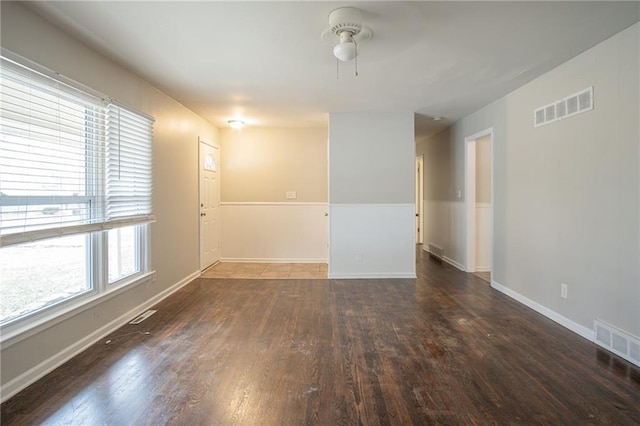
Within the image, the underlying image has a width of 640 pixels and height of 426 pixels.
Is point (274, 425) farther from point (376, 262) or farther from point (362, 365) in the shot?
point (376, 262)

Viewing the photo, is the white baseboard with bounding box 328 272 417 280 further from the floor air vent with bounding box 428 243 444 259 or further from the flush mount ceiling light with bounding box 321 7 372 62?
the flush mount ceiling light with bounding box 321 7 372 62

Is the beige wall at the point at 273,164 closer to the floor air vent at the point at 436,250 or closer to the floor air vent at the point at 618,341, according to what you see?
the floor air vent at the point at 436,250

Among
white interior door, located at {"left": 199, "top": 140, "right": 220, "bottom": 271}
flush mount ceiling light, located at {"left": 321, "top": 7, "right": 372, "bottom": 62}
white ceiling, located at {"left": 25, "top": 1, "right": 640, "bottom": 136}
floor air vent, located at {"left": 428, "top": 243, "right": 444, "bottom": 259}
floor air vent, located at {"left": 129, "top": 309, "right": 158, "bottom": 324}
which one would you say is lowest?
floor air vent, located at {"left": 129, "top": 309, "right": 158, "bottom": 324}

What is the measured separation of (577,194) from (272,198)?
4477 mm

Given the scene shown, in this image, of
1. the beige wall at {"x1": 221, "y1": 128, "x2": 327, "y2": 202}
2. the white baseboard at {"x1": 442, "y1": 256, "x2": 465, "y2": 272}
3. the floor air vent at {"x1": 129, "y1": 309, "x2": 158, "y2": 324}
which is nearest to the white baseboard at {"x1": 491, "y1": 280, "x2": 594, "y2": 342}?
the white baseboard at {"x1": 442, "y1": 256, "x2": 465, "y2": 272}

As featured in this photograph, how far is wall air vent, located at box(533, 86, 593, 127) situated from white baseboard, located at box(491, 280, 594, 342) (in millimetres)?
1864

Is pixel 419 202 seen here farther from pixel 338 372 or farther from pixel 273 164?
pixel 338 372

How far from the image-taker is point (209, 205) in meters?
5.54

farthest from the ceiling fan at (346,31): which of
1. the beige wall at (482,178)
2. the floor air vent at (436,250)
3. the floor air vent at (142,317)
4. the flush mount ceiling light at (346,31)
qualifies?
the floor air vent at (436,250)

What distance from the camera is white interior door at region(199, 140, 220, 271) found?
5.20m

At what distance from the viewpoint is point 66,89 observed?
8.11ft

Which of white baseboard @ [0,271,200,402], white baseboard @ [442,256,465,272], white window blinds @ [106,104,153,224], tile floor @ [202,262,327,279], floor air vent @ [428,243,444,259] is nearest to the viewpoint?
white baseboard @ [0,271,200,402]

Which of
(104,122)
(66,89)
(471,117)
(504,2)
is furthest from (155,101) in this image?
(471,117)

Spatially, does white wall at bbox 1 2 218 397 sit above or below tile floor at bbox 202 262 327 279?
above
